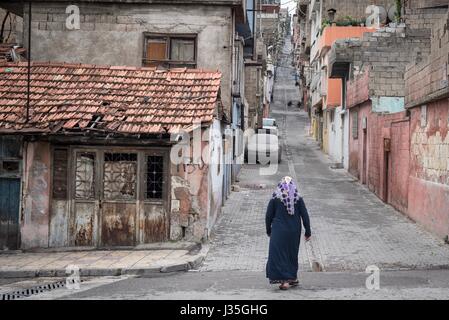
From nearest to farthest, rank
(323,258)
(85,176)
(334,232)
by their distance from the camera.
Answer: (323,258) < (85,176) < (334,232)

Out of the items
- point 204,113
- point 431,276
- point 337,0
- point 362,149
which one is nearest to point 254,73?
point 337,0

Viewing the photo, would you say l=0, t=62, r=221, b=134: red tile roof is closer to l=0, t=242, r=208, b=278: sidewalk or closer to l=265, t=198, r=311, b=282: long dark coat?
l=0, t=242, r=208, b=278: sidewalk

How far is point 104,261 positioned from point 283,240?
13.4ft

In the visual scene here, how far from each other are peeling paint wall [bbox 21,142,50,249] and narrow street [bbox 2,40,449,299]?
332cm

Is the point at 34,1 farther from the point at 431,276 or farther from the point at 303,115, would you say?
the point at 303,115

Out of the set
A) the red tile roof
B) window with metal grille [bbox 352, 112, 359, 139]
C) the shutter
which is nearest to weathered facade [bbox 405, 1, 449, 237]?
the red tile roof

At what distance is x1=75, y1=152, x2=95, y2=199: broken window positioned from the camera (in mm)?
13266

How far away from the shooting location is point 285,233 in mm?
9086

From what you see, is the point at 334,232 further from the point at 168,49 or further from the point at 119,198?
the point at 168,49

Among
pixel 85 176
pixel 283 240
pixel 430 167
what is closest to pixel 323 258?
pixel 283 240

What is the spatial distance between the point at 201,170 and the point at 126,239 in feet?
7.04

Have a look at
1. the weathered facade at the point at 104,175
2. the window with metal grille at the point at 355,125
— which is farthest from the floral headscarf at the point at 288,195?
the window with metal grille at the point at 355,125

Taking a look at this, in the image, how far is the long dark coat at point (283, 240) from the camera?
8.93m

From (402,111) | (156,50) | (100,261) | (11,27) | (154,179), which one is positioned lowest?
(100,261)
